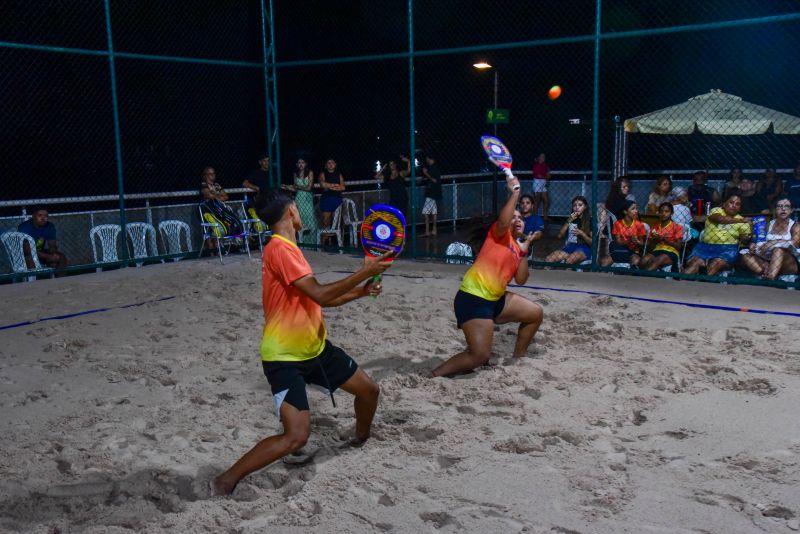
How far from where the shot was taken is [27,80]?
622 inches

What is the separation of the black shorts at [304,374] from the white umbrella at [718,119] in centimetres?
1164

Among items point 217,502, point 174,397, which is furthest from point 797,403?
point 174,397

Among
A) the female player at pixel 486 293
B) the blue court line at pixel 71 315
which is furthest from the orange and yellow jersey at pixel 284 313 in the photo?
the blue court line at pixel 71 315

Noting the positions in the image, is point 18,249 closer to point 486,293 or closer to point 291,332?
point 486,293

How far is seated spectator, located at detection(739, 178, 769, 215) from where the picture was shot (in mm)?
11906

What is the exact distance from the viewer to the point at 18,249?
1063 cm

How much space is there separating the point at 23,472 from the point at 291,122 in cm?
1723

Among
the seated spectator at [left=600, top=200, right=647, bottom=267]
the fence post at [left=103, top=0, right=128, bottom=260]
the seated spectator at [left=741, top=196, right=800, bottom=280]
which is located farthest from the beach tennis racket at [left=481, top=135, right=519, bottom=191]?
the fence post at [left=103, top=0, right=128, bottom=260]

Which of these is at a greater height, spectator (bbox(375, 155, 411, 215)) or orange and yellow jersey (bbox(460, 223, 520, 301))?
spectator (bbox(375, 155, 411, 215))

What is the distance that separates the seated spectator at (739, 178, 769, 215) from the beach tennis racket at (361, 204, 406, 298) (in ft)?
28.9

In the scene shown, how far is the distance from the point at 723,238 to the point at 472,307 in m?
5.23

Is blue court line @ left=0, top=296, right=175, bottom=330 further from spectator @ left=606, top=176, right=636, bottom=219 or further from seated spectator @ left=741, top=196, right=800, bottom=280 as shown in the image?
seated spectator @ left=741, top=196, right=800, bottom=280

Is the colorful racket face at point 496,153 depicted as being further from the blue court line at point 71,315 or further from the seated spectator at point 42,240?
the seated spectator at point 42,240

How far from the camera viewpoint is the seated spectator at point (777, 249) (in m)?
9.39
